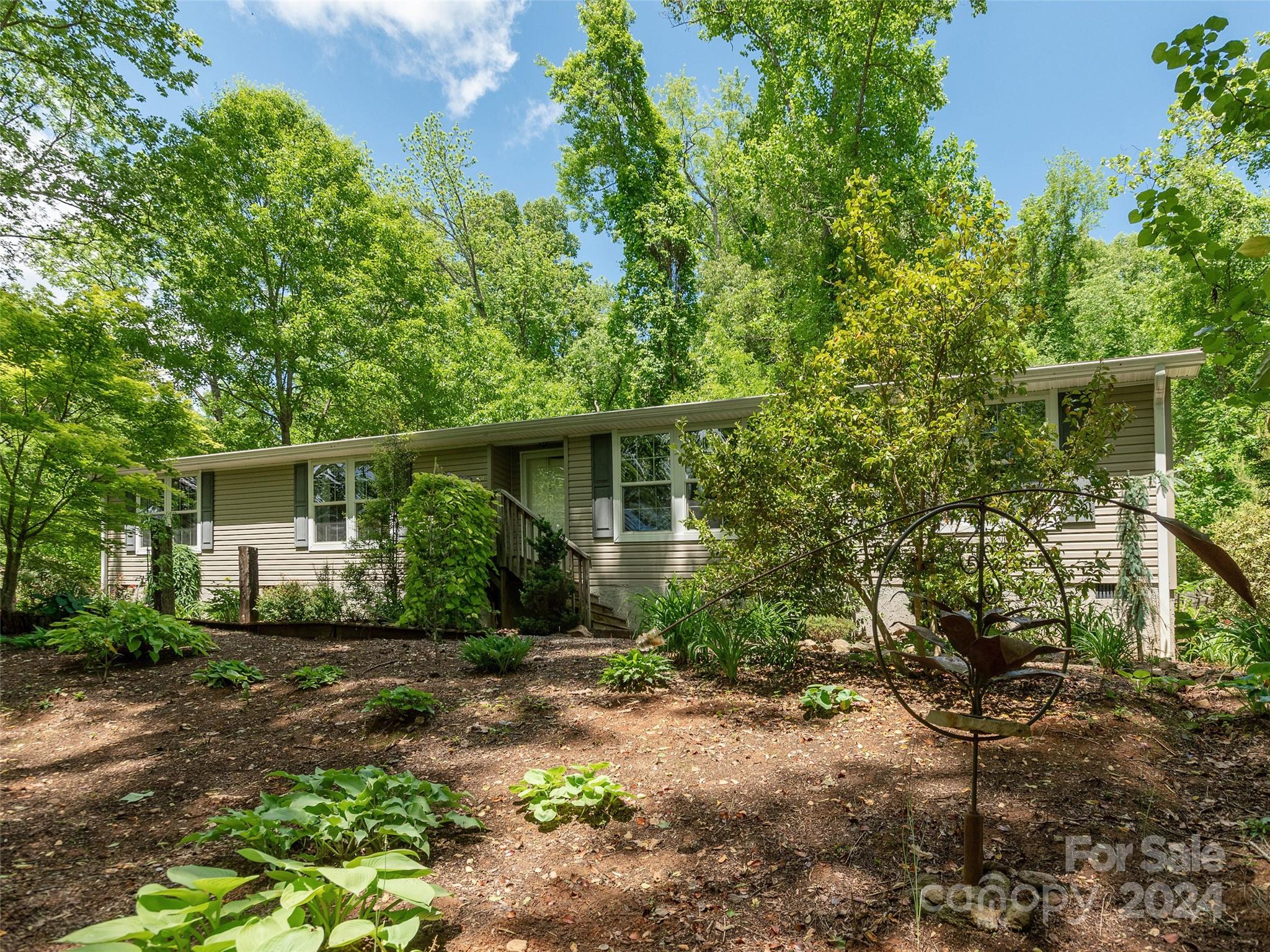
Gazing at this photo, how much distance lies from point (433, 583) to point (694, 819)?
5.65m

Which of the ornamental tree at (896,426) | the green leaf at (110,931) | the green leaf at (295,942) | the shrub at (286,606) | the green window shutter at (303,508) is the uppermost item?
the ornamental tree at (896,426)

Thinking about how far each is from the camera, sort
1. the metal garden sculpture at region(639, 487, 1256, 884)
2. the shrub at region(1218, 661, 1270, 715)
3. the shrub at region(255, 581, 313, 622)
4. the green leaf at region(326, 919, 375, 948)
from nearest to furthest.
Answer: the green leaf at region(326, 919, 375, 948) → the metal garden sculpture at region(639, 487, 1256, 884) → the shrub at region(1218, 661, 1270, 715) → the shrub at region(255, 581, 313, 622)

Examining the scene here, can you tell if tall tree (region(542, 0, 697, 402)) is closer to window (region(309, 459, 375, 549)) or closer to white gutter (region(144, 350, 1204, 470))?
white gutter (region(144, 350, 1204, 470))

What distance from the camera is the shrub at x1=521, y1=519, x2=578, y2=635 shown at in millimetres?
8844

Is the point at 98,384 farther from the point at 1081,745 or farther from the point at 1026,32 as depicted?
the point at 1026,32

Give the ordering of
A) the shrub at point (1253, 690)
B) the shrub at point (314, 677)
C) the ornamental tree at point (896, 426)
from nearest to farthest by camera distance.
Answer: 1. the shrub at point (1253, 690)
2. the ornamental tree at point (896, 426)
3. the shrub at point (314, 677)

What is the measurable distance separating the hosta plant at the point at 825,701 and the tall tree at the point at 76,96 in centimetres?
1113

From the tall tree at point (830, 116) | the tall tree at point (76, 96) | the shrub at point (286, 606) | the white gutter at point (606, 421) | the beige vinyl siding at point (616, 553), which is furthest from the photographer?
the tall tree at point (830, 116)

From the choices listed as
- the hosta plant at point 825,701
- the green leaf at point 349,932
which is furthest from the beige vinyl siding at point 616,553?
the green leaf at point 349,932

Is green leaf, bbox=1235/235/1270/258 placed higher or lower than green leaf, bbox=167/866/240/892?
higher

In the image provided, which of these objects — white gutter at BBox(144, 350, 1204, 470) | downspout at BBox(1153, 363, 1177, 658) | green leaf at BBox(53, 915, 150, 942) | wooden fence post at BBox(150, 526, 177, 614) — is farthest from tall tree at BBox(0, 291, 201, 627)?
downspout at BBox(1153, 363, 1177, 658)

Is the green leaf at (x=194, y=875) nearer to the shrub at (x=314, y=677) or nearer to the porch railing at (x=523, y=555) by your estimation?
the shrub at (x=314, y=677)

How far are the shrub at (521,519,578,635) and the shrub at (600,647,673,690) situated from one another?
4.03m

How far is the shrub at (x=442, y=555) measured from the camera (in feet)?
25.4
